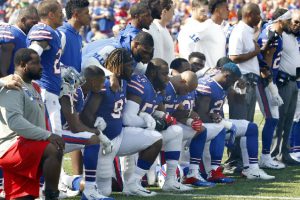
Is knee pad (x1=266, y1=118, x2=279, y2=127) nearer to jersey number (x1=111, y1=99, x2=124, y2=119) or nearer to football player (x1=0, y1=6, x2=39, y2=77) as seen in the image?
jersey number (x1=111, y1=99, x2=124, y2=119)

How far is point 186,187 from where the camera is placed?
9562 millimetres

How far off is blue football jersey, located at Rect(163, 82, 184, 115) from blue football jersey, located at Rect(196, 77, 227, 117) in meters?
0.46

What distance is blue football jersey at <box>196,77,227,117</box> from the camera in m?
10.3

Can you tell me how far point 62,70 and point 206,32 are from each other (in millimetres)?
2896

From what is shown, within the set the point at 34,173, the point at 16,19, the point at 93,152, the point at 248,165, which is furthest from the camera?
the point at 248,165

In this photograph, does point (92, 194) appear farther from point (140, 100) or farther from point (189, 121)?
point (189, 121)

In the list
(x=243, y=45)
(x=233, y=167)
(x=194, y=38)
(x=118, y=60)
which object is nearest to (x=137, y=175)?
(x=118, y=60)

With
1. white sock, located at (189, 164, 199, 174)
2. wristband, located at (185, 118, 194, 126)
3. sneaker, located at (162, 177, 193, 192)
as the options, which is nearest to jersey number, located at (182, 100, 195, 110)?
wristband, located at (185, 118, 194, 126)

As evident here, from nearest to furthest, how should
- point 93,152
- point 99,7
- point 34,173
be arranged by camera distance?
point 34,173 < point 93,152 < point 99,7

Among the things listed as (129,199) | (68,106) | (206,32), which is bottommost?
(129,199)

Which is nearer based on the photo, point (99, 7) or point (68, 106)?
point (68, 106)

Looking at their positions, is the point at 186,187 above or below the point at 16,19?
below

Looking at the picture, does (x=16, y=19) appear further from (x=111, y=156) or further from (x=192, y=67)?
(x=192, y=67)

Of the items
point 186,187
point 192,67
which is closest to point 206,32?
point 192,67
